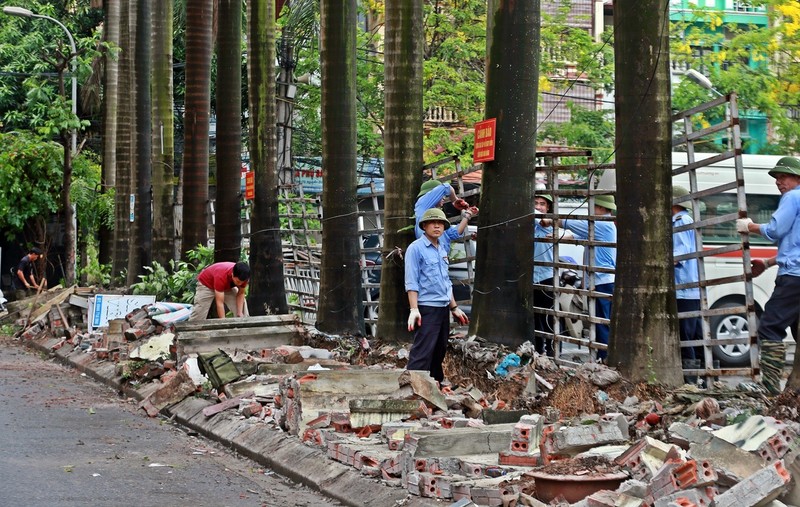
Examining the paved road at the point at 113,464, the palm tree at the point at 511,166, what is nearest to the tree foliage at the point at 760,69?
the palm tree at the point at 511,166

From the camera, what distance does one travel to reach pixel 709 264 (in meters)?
15.7

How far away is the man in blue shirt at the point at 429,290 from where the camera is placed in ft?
37.8

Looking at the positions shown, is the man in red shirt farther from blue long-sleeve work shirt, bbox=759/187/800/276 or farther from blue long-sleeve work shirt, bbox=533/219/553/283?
blue long-sleeve work shirt, bbox=759/187/800/276

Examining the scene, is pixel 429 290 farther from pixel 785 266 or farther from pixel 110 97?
pixel 110 97

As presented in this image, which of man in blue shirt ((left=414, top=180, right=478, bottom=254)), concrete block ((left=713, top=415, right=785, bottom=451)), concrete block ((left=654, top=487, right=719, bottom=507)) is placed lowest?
concrete block ((left=654, top=487, right=719, bottom=507))

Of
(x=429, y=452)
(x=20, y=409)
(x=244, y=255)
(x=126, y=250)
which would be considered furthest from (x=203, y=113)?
(x=429, y=452)

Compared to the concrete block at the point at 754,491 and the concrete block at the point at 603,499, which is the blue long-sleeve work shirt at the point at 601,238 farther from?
the concrete block at the point at 754,491

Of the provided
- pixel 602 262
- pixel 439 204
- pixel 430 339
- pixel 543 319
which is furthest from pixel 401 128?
pixel 430 339

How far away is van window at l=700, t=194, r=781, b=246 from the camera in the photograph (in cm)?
1661

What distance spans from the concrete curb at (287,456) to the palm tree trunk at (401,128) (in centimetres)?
292

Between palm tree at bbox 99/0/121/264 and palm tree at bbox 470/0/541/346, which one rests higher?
palm tree at bbox 99/0/121/264

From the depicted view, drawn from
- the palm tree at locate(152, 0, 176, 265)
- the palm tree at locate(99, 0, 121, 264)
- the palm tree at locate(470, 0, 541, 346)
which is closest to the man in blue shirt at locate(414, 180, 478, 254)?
the palm tree at locate(470, 0, 541, 346)

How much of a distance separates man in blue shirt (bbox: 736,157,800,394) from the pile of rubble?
102 cm

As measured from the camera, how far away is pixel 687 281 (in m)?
11.5
